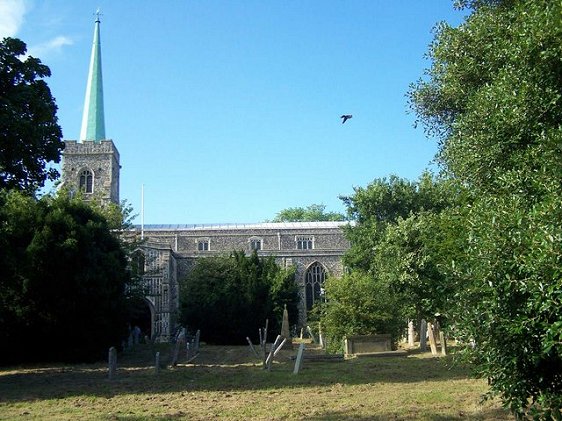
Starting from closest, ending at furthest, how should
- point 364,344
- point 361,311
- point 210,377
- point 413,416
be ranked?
1. point 413,416
2. point 210,377
3. point 364,344
4. point 361,311

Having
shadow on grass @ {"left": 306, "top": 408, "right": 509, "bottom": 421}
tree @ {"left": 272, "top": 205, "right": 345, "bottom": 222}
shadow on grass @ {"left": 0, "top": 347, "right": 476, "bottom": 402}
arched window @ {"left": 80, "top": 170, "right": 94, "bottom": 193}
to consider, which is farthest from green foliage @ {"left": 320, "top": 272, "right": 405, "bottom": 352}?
tree @ {"left": 272, "top": 205, "right": 345, "bottom": 222}

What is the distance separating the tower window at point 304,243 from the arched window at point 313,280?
399 centimetres

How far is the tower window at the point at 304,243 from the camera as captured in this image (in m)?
58.8

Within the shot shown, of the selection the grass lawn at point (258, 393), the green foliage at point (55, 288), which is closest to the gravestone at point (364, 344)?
the grass lawn at point (258, 393)

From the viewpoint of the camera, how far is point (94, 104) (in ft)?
186

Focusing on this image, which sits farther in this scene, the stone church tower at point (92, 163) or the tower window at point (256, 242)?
the tower window at point (256, 242)

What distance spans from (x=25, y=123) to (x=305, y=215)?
69.0m

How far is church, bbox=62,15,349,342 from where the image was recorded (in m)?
46.8

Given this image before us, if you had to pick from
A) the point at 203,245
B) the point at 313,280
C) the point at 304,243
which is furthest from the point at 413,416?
the point at 203,245

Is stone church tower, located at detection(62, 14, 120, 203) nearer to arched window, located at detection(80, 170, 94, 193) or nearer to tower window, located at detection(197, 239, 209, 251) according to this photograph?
arched window, located at detection(80, 170, 94, 193)

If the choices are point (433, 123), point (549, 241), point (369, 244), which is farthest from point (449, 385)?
point (369, 244)

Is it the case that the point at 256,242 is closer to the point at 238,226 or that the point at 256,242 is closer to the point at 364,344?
the point at 238,226

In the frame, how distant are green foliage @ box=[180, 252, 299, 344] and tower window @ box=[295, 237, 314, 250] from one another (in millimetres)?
15316

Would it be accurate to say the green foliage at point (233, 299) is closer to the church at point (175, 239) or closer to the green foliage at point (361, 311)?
the church at point (175, 239)
